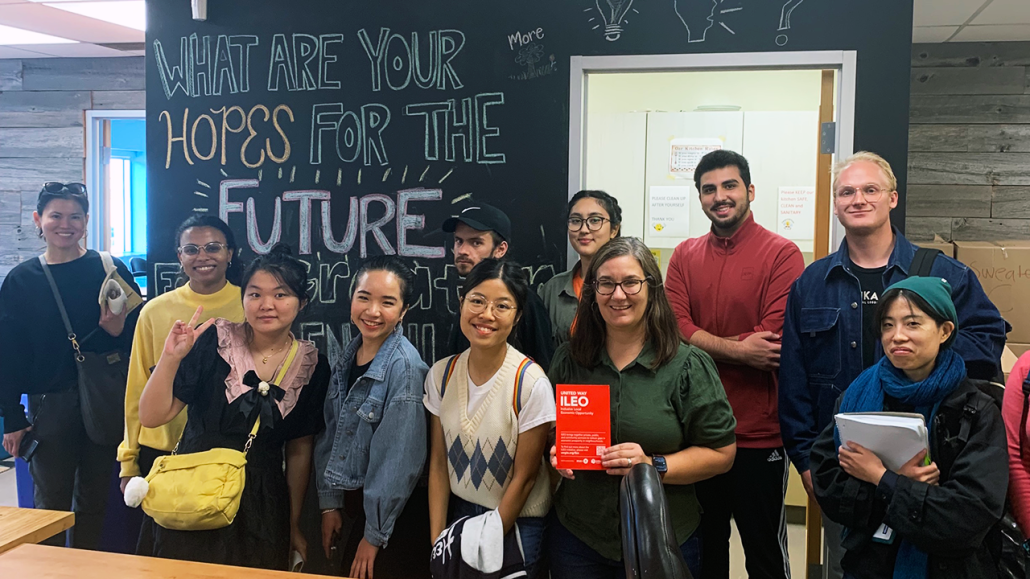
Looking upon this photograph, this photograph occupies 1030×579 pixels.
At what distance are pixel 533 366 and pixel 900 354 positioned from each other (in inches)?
37.6

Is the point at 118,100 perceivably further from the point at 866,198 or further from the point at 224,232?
the point at 866,198

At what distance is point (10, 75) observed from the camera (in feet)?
17.4

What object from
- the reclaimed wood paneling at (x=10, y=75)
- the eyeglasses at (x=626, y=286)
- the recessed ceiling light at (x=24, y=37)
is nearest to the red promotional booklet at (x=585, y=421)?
the eyeglasses at (x=626, y=286)

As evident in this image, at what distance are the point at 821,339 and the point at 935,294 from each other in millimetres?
455

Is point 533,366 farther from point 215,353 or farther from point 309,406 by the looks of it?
point 215,353

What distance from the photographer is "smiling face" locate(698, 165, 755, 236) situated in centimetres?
242

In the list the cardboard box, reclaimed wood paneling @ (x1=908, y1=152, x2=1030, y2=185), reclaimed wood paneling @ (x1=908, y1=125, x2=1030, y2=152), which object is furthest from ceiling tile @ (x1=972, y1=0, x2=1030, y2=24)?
the cardboard box

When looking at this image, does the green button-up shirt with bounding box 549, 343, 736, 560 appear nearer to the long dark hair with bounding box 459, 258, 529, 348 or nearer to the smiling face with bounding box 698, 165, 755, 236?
the long dark hair with bounding box 459, 258, 529, 348

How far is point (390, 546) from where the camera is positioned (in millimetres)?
2316

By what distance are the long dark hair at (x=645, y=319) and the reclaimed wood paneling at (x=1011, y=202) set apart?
326 centimetres

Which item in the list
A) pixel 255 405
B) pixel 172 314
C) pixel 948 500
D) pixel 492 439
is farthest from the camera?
pixel 172 314

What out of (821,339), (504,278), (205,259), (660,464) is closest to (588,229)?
(504,278)

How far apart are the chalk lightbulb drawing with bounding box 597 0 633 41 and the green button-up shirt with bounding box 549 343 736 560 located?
4.92 feet

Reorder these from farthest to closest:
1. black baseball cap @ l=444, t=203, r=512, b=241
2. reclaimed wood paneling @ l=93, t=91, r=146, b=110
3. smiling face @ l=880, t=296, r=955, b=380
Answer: reclaimed wood paneling @ l=93, t=91, r=146, b=110
black baseball cap @ l=444, t=203, r=512, b=241
smiling face @ l=880, t=296, r=955, b=380
